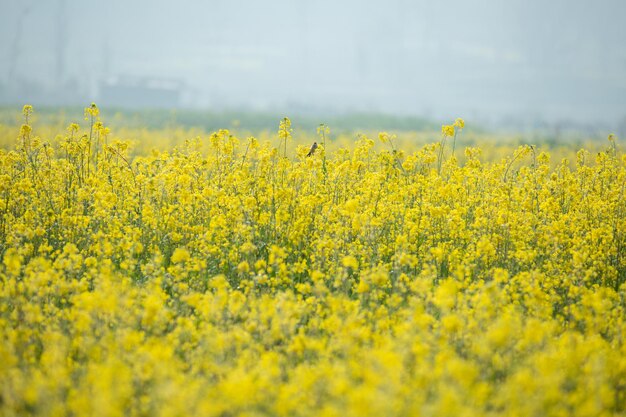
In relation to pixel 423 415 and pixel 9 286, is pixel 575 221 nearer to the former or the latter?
pixel 423 415

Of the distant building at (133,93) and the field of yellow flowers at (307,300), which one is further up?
the distant building at (133,93)

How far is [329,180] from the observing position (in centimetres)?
826

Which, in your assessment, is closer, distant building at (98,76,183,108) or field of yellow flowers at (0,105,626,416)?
field of yellow flowers at (0,105,626,416)

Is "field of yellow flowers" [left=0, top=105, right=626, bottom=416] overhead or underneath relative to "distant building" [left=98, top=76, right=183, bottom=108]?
underneath

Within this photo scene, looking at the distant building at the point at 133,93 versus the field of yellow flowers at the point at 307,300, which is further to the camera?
the distant building at the point at 133,93

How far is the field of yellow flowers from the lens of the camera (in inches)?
143

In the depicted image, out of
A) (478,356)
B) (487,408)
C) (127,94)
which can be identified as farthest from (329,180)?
(127,94)

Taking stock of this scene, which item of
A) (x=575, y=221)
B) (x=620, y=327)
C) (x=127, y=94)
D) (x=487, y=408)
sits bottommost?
(x=487, y=408)

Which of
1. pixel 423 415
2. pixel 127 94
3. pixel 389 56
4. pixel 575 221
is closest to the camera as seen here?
pixel 423 415

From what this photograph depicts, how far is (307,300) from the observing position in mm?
5109

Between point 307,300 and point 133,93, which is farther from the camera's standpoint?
point 133,93

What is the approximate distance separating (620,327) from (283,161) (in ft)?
14.6

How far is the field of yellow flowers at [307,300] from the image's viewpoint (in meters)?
3.62

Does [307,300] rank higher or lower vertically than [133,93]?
lower
